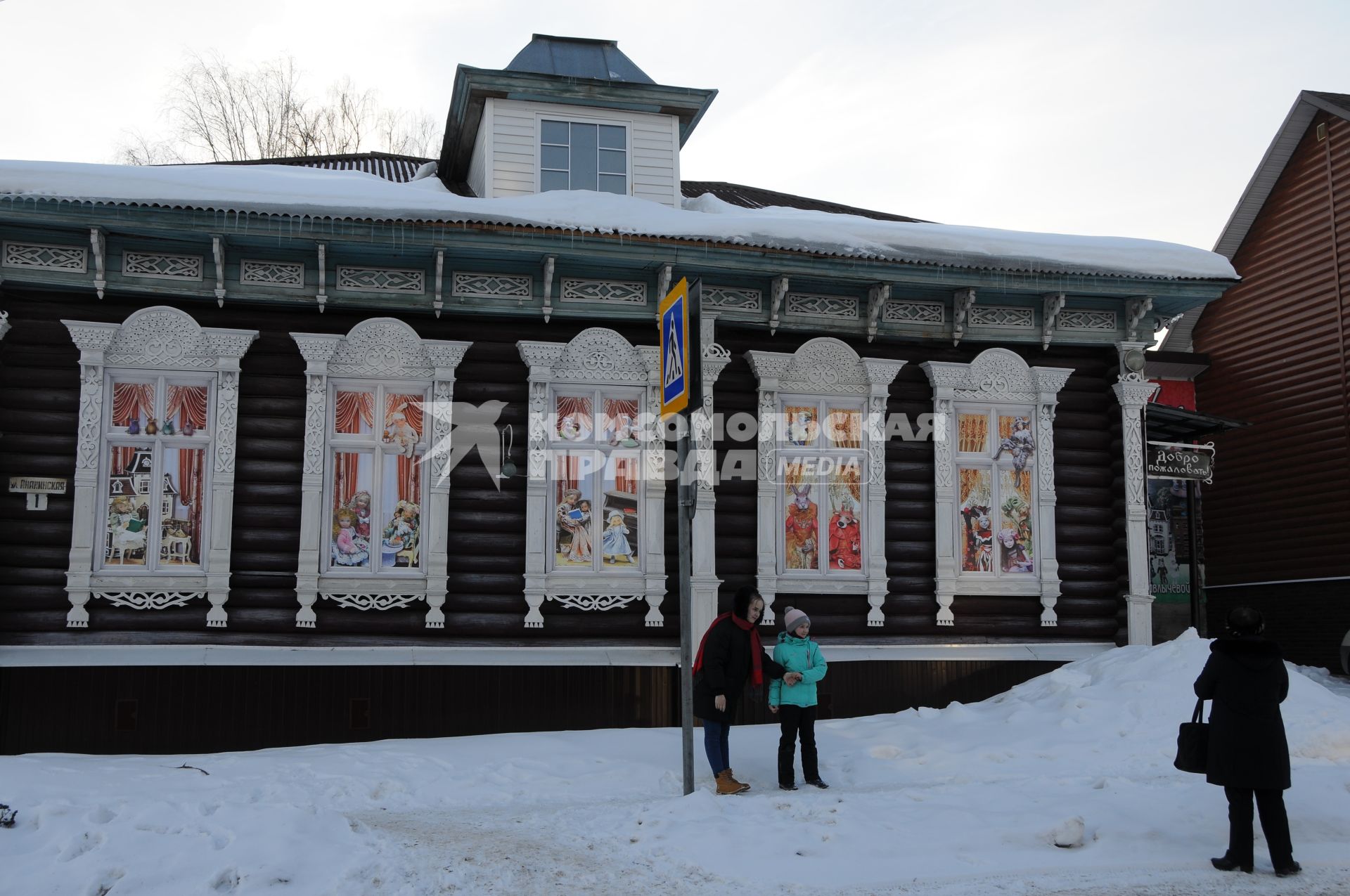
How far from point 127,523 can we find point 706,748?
6154 mm

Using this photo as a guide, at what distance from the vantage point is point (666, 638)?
12.2 meters

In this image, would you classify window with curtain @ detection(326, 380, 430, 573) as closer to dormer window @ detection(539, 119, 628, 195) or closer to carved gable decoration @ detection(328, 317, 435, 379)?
carved gable decoration @ detection(328, 317, 435, 379)

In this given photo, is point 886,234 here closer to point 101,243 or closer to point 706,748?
point 706,748

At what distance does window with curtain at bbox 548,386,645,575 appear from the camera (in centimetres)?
1223

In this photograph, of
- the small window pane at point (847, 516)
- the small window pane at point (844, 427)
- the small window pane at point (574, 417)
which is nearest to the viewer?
the small window pane at point (574, 417)

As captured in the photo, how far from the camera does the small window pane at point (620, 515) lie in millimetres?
12273

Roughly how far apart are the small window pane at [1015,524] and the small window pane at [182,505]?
8.38 meters

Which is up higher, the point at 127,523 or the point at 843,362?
the point at 843,362

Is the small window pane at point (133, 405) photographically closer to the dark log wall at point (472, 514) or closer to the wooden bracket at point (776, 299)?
the dark log wall at point (472, 514)

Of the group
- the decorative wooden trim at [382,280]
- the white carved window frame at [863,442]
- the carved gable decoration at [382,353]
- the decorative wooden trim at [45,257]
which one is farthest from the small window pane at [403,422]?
the white carved window frame at [863,442]

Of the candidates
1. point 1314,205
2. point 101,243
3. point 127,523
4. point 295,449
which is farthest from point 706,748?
point 1314,205

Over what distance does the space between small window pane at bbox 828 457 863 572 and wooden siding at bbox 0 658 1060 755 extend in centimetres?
111

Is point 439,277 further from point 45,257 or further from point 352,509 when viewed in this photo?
point 45,257

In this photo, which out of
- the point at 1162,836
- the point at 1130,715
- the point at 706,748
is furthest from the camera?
the point at 1130,715
